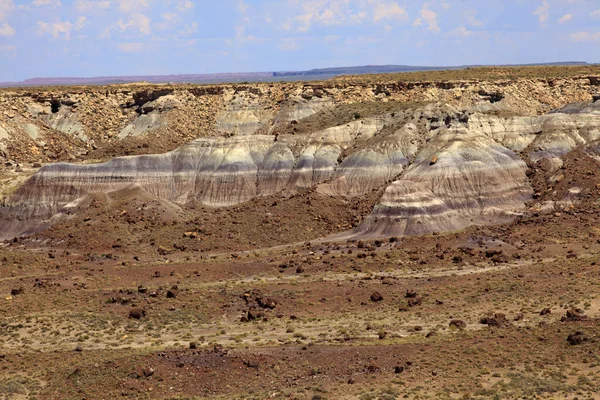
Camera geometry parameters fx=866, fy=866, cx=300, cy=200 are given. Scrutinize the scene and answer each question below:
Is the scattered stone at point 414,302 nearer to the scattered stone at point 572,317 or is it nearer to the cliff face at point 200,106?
the scattered stone at point 572,317

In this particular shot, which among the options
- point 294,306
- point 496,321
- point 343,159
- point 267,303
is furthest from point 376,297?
point 343,159

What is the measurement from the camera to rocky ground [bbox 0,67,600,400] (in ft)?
130

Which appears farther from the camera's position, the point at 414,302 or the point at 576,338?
the point at 414,302

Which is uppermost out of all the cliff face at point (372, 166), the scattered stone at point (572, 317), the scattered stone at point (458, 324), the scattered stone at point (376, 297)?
the cliff face at point (372, 166)

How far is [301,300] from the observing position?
55.2 m

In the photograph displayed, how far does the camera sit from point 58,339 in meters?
48.2

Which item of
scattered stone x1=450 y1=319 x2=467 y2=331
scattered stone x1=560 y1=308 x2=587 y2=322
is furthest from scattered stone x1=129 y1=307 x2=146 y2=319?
scattered stone x1=560 y1=308 x2=587 y2=322

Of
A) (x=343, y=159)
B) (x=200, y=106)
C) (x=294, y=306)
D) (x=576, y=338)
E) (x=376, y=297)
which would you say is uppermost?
(x=200, y=106)

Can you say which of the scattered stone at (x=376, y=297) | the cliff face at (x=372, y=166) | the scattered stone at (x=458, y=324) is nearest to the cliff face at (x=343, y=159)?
the cliff face at (x=372, y=166)

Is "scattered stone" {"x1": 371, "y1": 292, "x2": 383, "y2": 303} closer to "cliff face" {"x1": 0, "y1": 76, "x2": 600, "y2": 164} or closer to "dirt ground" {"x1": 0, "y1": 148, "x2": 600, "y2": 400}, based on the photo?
"dirt ground" {"x1": 0, "y1": 148, "x2": 600, "y2": 400}

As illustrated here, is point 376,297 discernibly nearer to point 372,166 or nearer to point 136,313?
point 136,313

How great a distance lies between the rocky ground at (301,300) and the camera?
39500 millimetres

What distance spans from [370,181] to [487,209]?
11689mm

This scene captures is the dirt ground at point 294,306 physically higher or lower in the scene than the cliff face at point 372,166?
lower
